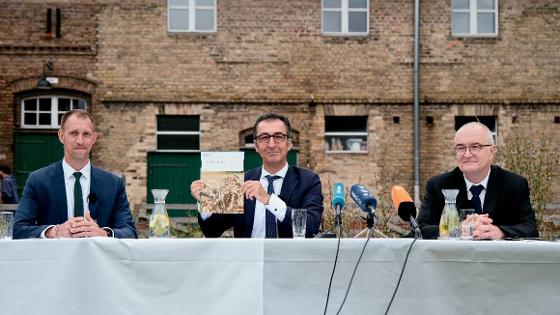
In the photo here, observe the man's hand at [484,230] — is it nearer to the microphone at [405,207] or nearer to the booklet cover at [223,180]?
the microphone at [405,207]

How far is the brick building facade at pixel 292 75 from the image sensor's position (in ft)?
54.4

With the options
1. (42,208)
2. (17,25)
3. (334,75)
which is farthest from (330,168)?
(42,208)

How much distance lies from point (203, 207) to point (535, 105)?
14364 millimetres

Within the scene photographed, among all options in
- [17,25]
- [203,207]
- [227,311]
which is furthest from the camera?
[17,25]

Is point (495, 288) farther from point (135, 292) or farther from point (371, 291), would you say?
point (135, 292)

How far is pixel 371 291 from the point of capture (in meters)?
3.29

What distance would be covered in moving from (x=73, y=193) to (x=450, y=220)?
2.04 meters

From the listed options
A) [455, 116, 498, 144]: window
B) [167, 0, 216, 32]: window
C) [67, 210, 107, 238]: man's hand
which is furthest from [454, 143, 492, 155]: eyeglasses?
[455, 116, 498, 144]: window

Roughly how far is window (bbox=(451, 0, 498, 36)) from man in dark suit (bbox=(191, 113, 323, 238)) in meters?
13.4

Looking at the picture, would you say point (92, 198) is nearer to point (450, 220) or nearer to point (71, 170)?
point (71, 170)

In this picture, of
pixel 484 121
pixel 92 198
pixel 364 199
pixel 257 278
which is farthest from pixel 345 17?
pixel 257 278

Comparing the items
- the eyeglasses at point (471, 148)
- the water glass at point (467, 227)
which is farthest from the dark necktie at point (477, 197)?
the water glass at point (467, 227)

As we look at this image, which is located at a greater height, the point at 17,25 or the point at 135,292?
the point at 17,25

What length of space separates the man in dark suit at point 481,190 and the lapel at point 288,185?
76 cm
